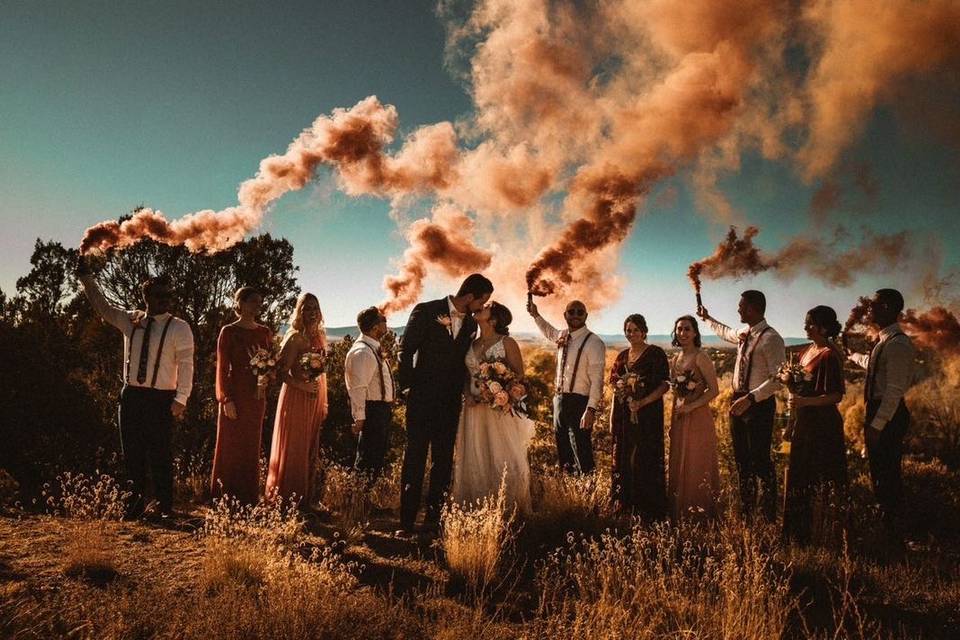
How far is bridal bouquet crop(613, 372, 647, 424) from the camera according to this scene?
7195 mm

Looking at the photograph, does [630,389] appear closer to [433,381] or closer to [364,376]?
[433,381]

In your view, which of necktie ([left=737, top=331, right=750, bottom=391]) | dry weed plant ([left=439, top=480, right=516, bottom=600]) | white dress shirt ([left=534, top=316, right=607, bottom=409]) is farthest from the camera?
white dress shirt ([left=534, top=316, right=607, bottom=409])

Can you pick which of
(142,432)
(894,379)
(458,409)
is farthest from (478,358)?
(894,379)

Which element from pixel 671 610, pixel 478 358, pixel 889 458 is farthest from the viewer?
pixel 478 358

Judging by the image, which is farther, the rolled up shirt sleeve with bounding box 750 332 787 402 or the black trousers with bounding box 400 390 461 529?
the rolled up shirt sleeve with bounding box 750 332 787 402

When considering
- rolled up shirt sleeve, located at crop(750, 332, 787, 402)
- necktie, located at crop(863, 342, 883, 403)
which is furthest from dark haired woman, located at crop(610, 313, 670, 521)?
necktie, located at crop(863, 342, 883, 403)

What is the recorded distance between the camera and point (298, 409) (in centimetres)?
733

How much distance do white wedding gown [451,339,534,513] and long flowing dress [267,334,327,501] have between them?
1.95 meters

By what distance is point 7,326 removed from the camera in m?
9.81

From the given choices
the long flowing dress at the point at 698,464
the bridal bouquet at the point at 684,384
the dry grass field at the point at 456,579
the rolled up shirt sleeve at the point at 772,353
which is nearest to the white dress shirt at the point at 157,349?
the dry grass field at the point at 456,579

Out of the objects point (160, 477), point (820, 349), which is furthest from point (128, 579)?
point (820, 349)

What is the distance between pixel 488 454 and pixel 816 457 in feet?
11.7

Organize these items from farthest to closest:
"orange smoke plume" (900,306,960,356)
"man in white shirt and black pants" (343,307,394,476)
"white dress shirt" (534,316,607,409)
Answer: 1. "orange smoke plume" (900,306,960,356)
2. "white dress shirt" (534,316,607,409)
3. "man in white shirt and black pants" (343,307,394,476)

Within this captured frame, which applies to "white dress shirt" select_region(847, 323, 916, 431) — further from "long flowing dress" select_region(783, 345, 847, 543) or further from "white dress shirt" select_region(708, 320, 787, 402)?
"white dress shirt" select_region(708, 320, 787, 402)
